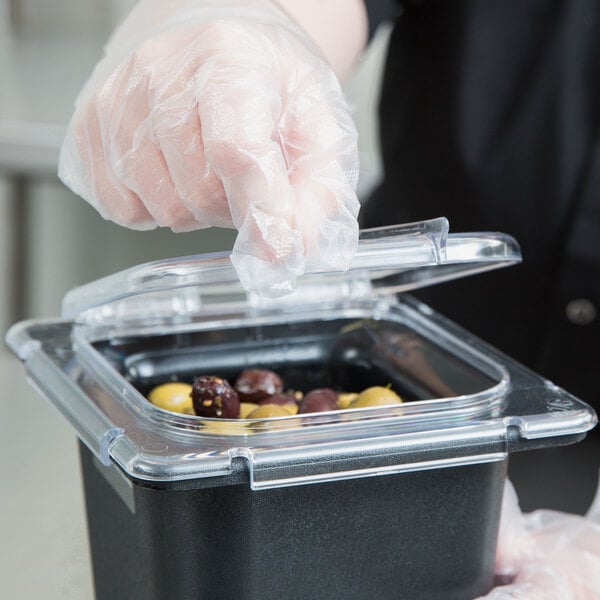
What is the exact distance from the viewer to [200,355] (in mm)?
828

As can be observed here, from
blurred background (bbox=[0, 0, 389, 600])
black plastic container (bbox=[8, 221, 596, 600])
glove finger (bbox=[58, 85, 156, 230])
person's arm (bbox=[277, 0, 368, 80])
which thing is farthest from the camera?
blurred background (bbox=[0, 0, 389, 600])

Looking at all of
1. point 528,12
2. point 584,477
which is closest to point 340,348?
point 584,477

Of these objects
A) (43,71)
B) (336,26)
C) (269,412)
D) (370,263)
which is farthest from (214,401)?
(43,71)

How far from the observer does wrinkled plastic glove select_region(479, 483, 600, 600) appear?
2.31 feet

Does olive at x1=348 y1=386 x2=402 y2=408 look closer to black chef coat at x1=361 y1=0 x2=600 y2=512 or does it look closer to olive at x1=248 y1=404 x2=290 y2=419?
olive at x1=248 y1=404 x2=290 y2=419

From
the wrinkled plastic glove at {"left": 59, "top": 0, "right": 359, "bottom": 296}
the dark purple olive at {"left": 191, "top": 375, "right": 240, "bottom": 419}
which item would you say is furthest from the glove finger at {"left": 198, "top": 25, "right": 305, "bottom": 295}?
the dark purple olive at {"left": 191, "top": 375, "right": 240, "bottom": 419}

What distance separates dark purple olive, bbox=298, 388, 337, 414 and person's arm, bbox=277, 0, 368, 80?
413 millimetres

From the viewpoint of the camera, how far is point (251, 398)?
747 millimetres

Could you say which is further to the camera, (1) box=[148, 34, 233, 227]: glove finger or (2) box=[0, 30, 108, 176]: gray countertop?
(2) box=[0, 30, 108, 176]: gray countertop

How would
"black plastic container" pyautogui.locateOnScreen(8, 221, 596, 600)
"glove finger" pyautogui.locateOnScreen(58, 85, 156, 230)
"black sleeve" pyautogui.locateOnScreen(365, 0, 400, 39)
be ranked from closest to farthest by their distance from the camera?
"black plastic container" pyautogui.locateOnScreen(8, 221, 596, 600) → "glove finger" pyautogui.locateOnScreen(58, 85, 156, 230) → "black sleeve" pyautogui.locateOnScreen(365, 0, 400, 39)

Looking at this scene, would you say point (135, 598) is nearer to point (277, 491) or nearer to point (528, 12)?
point (277, 491)

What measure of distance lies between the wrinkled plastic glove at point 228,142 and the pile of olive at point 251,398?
107 mm

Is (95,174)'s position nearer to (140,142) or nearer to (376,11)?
(140,142)

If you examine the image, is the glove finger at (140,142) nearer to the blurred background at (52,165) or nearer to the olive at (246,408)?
the olive at (246,408)
